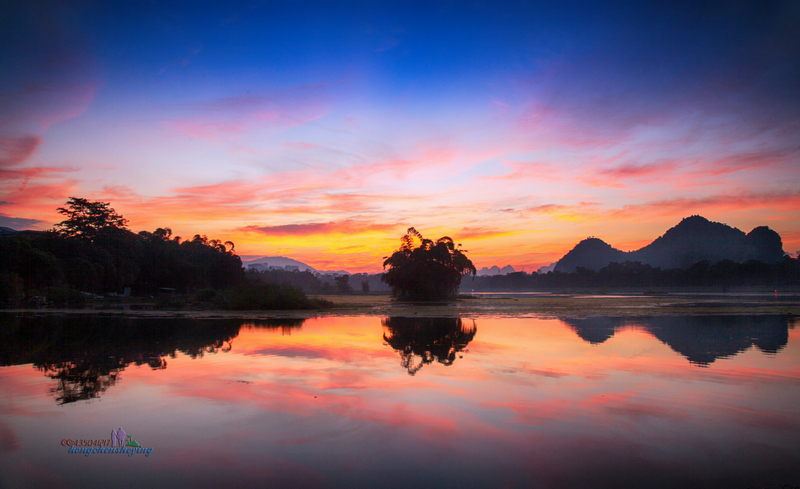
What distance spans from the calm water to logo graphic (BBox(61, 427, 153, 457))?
6 cm

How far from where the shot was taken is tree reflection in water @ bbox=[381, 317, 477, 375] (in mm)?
10031

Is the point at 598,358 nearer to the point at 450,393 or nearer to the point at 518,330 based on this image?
the point at 450,393

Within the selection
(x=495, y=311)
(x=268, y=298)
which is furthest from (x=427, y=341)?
(x=268, y=298)

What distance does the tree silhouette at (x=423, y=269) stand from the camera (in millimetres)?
46688

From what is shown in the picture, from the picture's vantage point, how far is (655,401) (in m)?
6.42

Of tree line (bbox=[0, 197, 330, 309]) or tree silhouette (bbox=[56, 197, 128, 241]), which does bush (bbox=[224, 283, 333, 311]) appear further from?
tree silhouette (bbox=[56, 197, 128, 241])

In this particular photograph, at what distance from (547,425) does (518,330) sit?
37.1 feet

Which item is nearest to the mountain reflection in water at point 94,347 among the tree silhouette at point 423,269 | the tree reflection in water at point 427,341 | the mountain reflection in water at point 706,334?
the tree reflection in water at point 427,341

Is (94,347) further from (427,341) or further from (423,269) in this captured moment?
(423,269)

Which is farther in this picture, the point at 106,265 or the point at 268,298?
the point at 106,265

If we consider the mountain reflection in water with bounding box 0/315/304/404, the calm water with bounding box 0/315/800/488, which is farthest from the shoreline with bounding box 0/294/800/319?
the calm water with bounding box 0/315/800/488

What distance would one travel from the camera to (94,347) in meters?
11.5

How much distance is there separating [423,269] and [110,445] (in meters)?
42.4

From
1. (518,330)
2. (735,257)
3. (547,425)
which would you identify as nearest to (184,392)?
(547,425)
